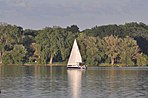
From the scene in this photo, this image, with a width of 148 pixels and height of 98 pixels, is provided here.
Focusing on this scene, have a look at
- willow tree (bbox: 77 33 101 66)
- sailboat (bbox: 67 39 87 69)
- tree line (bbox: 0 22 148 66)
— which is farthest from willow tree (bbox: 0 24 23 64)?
sailboat (bbox: 67 39 87 69)

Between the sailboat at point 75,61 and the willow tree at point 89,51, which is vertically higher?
the willow tree at point 89,51

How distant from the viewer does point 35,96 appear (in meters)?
34.2

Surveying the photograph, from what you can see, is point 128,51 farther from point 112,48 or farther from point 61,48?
point 61,48

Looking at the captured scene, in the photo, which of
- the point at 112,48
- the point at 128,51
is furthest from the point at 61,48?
the point at 128,51

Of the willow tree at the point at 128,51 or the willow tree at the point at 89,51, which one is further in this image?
the willow tree at the point at 128,51

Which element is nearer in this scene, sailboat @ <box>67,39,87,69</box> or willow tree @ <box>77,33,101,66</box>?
sailboat @ <box>67,39,87,69</box>

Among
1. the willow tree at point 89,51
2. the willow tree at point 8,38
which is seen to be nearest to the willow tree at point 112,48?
the willow tree at point 89,51

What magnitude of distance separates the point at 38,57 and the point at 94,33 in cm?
2952

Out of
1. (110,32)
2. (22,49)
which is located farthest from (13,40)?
(110,32)

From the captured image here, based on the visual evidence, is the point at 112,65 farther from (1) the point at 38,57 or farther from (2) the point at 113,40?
(1) the point at 38,57

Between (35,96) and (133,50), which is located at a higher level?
(133,50)

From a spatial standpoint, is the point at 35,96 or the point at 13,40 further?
the point at 13,40

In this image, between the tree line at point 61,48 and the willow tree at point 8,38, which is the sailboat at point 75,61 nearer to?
the tree line at point 61,48

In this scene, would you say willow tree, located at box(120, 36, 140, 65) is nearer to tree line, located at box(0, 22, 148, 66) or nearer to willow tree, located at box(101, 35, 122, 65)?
tree line, located at box(0, 22, 148, 66)
